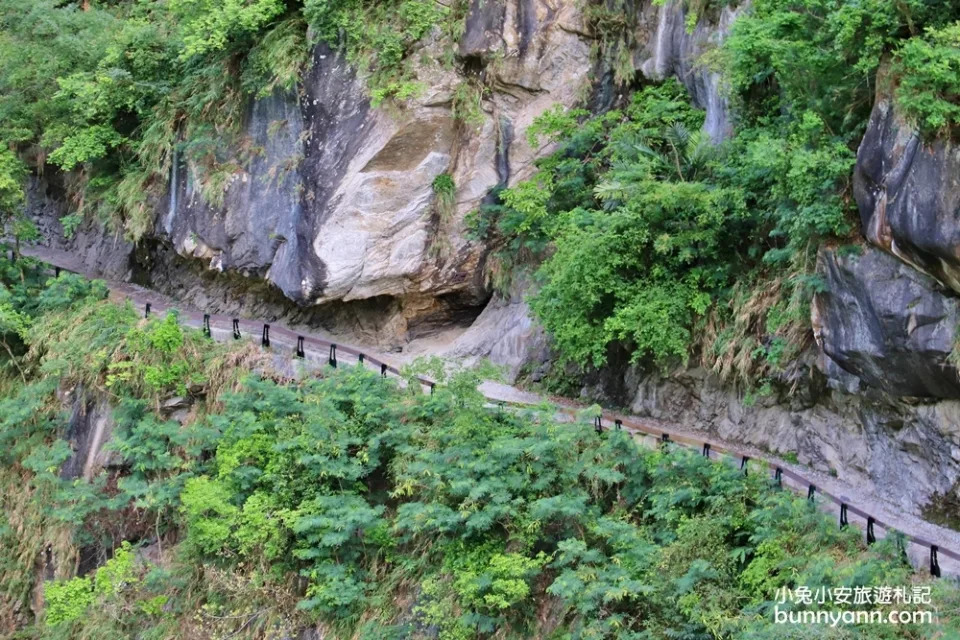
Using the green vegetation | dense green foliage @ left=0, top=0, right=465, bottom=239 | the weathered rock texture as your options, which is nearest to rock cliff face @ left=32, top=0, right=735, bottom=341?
dense green foliage @ left=0, top=0, right=465, bottom=239

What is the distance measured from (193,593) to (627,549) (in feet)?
25.4

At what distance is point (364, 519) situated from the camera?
1411 centimetres

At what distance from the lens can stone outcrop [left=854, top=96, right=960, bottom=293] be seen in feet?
35.7

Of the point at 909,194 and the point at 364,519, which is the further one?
the point at 364,519

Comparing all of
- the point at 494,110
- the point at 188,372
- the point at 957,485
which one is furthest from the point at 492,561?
the point at 494,110

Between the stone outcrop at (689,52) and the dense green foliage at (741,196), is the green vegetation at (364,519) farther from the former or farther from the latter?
the stone outcrop at (689,52)

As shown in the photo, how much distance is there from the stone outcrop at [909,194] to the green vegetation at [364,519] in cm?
352

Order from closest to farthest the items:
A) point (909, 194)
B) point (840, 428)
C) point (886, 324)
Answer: point (909, 194), point (886, 324), point (840, 428)

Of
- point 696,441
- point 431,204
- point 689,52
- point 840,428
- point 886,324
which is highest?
point 689,52

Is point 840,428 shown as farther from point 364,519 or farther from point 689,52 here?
point 689,52

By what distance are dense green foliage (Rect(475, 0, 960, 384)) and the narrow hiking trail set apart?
3.96 feet

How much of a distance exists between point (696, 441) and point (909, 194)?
5.55 metres

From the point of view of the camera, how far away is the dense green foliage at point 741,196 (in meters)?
11.7

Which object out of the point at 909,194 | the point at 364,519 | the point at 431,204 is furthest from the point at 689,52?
the point at 364,519
